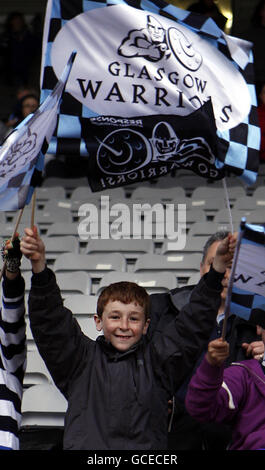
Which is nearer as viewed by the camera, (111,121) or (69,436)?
(69,436)

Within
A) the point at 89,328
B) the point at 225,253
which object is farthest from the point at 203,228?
the point at 225,253

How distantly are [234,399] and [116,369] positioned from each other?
434mm

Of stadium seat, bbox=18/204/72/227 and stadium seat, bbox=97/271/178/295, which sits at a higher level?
stadium seat, bbox=97/271/178/295

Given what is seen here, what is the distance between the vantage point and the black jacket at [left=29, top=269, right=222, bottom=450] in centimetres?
341

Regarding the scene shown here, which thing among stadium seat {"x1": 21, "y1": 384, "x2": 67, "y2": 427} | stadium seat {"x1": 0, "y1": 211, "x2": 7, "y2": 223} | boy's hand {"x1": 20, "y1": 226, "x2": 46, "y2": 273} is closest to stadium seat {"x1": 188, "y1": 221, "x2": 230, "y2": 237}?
stadium seat {"x1": 0, "y1": 211, "x2": 7, "y2": 223}

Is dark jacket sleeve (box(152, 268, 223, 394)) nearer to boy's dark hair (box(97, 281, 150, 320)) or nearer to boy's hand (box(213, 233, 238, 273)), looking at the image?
boy's hand (box(213, 233, 238, 273))

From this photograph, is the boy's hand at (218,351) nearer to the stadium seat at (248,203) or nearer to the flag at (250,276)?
the flag at (250,276)

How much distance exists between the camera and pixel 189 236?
6.55 metres

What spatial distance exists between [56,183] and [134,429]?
5033 millimetres

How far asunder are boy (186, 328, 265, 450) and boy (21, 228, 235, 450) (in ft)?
0.53

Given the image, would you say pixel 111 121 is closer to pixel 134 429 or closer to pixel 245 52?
pixel 245 52

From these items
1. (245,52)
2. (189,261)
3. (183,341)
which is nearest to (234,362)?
(183,341)

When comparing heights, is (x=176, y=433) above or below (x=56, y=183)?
above

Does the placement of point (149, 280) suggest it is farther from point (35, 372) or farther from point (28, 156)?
point (28, 156)
